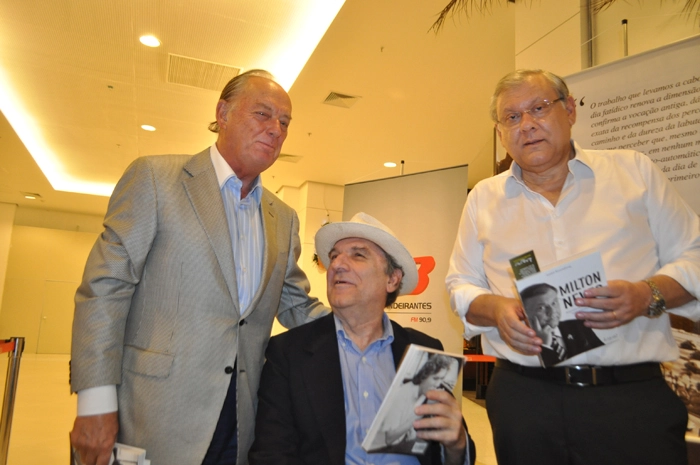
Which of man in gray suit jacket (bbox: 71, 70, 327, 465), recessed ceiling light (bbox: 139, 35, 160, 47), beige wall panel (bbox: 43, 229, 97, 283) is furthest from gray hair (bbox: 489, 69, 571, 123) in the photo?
beige wall panel (bbox: 43, 229, 97, 283)

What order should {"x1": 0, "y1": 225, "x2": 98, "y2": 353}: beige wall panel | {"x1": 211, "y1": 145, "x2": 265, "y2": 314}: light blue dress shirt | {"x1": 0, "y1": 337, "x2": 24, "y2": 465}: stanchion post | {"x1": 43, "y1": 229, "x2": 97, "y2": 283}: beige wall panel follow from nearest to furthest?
{"x1": 211, "y1": 145, "x2": 265, "y2": 314}: light blue dress shirt → {"x1": 0, "y1": 337, "x2": 24, "y2": 465}: stanchion post → {"x1": 0, "y1": 225, "x2": 98, "y2": 353}: beige wall panel → {"x1": 43, "y1": 229, "x2": 97, "y2": 283}: beige wall panel

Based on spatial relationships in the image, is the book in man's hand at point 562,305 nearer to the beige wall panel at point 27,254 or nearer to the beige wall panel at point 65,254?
the beige wall panel at point 65,254

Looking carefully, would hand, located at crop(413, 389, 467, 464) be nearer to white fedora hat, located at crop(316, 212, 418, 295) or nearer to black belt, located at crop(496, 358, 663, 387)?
black belt, located at crop(496, 358, 663, 387)

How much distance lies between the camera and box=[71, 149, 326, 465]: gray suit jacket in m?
1.63

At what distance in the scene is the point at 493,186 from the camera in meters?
1.89

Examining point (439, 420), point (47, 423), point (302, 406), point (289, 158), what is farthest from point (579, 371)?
point (289, 158)

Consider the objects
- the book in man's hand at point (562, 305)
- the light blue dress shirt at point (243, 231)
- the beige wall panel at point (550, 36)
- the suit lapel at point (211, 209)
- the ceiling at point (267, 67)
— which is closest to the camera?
the book in man's hand at point (562, 305)

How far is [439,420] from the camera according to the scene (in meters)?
1.51

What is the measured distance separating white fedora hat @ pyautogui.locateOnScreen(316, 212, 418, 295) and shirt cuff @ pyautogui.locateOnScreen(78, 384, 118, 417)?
3.32ft

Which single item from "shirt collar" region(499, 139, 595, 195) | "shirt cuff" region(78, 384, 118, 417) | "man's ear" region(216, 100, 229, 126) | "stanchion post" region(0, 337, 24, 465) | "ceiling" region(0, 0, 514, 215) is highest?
"ceiling" region(0, 0, 514, 215)

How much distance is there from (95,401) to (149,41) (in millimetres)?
5050

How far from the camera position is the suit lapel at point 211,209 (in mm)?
1795

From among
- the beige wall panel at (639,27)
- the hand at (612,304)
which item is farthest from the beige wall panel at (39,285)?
the hand at (612,304)

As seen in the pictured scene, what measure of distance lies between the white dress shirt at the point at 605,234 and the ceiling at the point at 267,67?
3.47 meters
